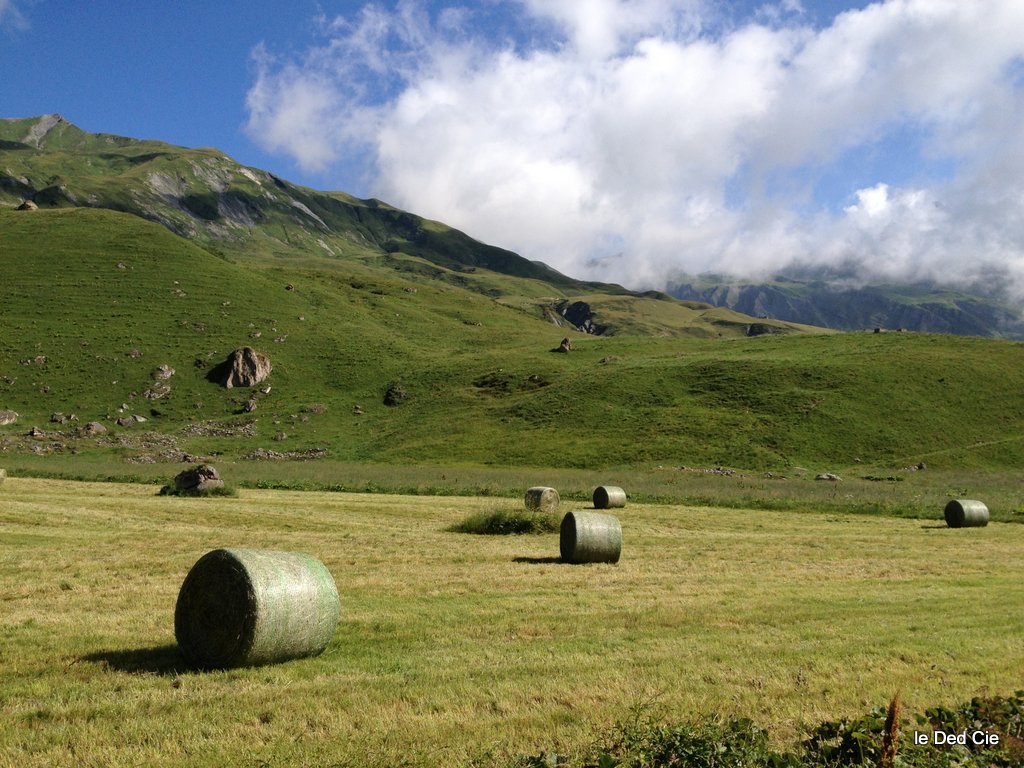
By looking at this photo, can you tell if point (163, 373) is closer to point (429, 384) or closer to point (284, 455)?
point (284, 455)

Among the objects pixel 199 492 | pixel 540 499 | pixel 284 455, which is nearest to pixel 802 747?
pixel 540 499

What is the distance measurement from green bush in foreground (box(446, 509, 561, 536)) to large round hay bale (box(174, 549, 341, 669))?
680 inches

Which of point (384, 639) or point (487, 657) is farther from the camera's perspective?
point (384, 639)

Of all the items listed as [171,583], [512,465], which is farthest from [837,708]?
[512,465]

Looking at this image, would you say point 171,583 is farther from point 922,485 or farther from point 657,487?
point 922,485

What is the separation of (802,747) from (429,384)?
9755 centimetres

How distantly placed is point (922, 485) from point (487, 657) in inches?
2248

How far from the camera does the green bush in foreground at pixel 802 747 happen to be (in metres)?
7.09

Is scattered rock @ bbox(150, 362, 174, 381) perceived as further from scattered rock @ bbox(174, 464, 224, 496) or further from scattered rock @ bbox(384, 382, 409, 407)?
scattered rock @ bbox(174, 464, 224, 496)

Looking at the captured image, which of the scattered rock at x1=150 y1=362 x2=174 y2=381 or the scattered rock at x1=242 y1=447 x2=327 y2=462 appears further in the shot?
the scattered rock at x1=150 y1=362 x2=174 y2=381

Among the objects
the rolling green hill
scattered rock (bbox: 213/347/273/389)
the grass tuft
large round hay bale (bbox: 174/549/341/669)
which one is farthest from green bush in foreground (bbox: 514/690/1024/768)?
scattered rock (bbox: 213/347/273/389)

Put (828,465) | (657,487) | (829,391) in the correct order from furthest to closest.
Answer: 1. (829,391)
2. (828,465)
3. (657,487)

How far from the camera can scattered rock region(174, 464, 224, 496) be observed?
39.2 metres

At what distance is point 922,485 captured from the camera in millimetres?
57531
